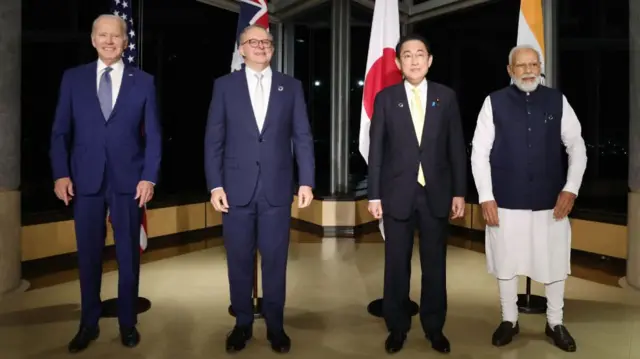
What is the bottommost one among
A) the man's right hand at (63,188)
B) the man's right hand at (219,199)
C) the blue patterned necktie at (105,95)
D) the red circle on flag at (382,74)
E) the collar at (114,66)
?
the man's right hand at (219,199)

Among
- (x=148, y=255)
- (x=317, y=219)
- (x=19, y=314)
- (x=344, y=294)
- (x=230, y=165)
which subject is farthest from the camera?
(x=317, y=219)

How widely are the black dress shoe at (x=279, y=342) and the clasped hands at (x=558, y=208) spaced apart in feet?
3.92

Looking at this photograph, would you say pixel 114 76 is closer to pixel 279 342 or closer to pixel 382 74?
pixel 279 342

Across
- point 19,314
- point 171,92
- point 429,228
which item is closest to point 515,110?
point 429,228

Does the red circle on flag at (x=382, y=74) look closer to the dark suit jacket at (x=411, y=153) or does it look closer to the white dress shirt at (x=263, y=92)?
the dark suit jacket at (x=411, y=153)

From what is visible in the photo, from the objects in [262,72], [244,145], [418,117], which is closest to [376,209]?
[418,117]

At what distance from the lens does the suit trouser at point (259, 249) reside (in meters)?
2.57

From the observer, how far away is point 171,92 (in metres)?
6.33

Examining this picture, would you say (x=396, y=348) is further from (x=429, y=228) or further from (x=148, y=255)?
(x=148, y=255)

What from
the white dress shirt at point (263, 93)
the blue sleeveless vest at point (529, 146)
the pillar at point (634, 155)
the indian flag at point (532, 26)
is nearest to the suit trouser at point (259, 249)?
the white dress shirt at point (263, 93)

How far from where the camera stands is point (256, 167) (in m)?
2.52

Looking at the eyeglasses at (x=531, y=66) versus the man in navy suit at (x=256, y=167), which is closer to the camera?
→ the man in navy suit at (x=256, y=167)

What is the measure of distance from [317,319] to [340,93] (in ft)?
13.4

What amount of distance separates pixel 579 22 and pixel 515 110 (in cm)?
335
